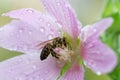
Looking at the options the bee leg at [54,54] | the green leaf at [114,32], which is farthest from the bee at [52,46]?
the green leaf at [114,32]

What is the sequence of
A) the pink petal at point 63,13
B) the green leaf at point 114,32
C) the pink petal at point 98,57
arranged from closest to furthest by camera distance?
the pink petal at point 98,57 → the pink petal at point 63,13 → the green leaf at point 114,32

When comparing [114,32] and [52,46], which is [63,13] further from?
[114,32]

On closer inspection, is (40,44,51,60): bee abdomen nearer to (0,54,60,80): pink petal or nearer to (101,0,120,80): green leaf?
(0,54,60,80): pink petal

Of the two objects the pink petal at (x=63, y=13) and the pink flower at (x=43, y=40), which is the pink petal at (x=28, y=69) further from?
the pink petal at (x=63, y=13)

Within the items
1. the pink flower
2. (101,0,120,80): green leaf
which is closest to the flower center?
the pink flower

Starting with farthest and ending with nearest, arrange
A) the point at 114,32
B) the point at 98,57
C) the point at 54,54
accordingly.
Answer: the point at 114,32, the point at 54,54, the point at 98,57

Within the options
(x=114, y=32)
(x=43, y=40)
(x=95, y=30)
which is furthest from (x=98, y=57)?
(x=114, y=32)
